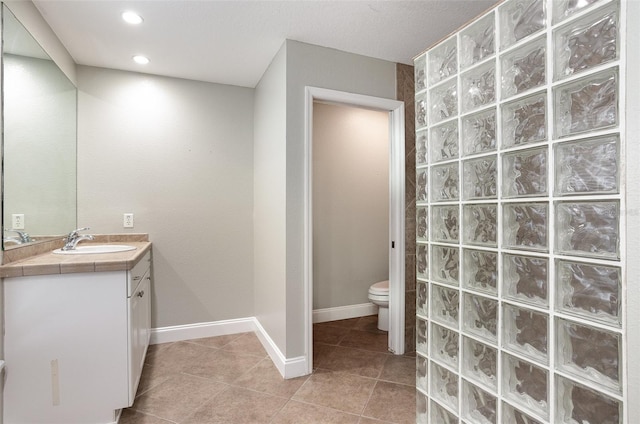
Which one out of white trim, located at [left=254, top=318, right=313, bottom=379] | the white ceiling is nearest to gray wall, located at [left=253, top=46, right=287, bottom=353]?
white trim, located at [left=254, top=318, right=313, bottom=379]

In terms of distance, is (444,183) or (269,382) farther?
(269,382)

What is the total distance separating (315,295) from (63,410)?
223 cm

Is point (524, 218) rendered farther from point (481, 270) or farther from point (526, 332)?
point (526, 332)

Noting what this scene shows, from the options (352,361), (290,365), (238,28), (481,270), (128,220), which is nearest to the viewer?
(481,270)

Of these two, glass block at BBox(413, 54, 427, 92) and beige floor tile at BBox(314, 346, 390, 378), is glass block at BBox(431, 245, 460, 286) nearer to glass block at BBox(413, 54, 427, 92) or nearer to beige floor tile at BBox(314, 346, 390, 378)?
glass block at BBox(413, 54, 427, 92)

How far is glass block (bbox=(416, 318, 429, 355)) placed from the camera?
1574 mm

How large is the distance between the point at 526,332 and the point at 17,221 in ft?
8.34

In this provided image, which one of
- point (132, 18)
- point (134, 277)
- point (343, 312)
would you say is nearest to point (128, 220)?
point (134, 277)

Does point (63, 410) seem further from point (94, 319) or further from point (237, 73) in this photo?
point (237, 73)

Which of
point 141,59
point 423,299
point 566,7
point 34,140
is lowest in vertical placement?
point 423,299

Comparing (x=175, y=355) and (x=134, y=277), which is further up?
(x=134, y=277)

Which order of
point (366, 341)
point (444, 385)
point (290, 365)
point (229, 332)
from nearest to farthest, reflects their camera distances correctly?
point (444, 385) → point (290, 365) → point (366, 341) → point (229, 332)

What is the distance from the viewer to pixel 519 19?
1148 mm

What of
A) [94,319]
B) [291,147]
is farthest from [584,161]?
[94,319]
